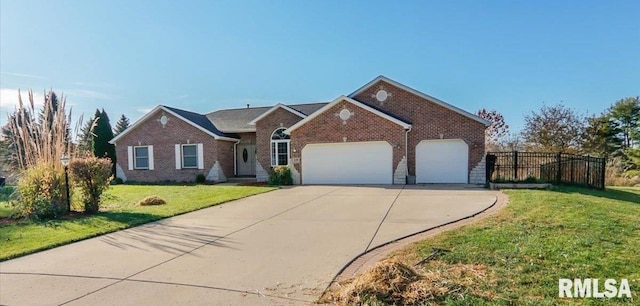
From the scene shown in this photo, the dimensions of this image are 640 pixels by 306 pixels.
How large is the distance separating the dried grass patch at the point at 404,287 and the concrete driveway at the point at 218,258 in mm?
398

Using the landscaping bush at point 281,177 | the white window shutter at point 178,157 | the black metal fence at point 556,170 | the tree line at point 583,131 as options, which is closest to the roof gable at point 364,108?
the landscaping bush at point 281,177

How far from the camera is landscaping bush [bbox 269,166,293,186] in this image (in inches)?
680

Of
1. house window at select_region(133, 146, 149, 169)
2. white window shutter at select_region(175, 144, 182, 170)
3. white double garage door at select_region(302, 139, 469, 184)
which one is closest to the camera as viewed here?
white double garage door at select_region(302, 139, 469, 184)

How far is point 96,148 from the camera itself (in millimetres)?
24188

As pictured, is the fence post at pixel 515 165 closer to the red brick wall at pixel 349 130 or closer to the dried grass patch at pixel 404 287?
the red brick wall at pixel 349 130

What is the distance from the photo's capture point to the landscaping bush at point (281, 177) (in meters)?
17.3

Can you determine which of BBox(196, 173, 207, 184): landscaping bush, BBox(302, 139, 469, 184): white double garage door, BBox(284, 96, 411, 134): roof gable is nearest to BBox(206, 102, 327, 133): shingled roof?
BBox(196, 173, 207, 184): landscaping bush

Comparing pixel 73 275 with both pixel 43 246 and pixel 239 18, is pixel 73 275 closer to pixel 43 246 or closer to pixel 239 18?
pixel 43 246

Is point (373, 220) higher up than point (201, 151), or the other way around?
point (201, 151)

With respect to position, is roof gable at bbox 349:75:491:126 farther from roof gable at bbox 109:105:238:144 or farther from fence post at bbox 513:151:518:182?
roof gable at bbox 109:105:238:144

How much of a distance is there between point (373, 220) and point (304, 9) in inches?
341

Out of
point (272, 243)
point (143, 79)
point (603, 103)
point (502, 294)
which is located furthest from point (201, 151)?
point (603, 103)

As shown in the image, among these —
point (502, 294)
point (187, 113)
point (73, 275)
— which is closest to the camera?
point (502, 294)

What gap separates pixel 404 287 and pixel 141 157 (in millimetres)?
22437
